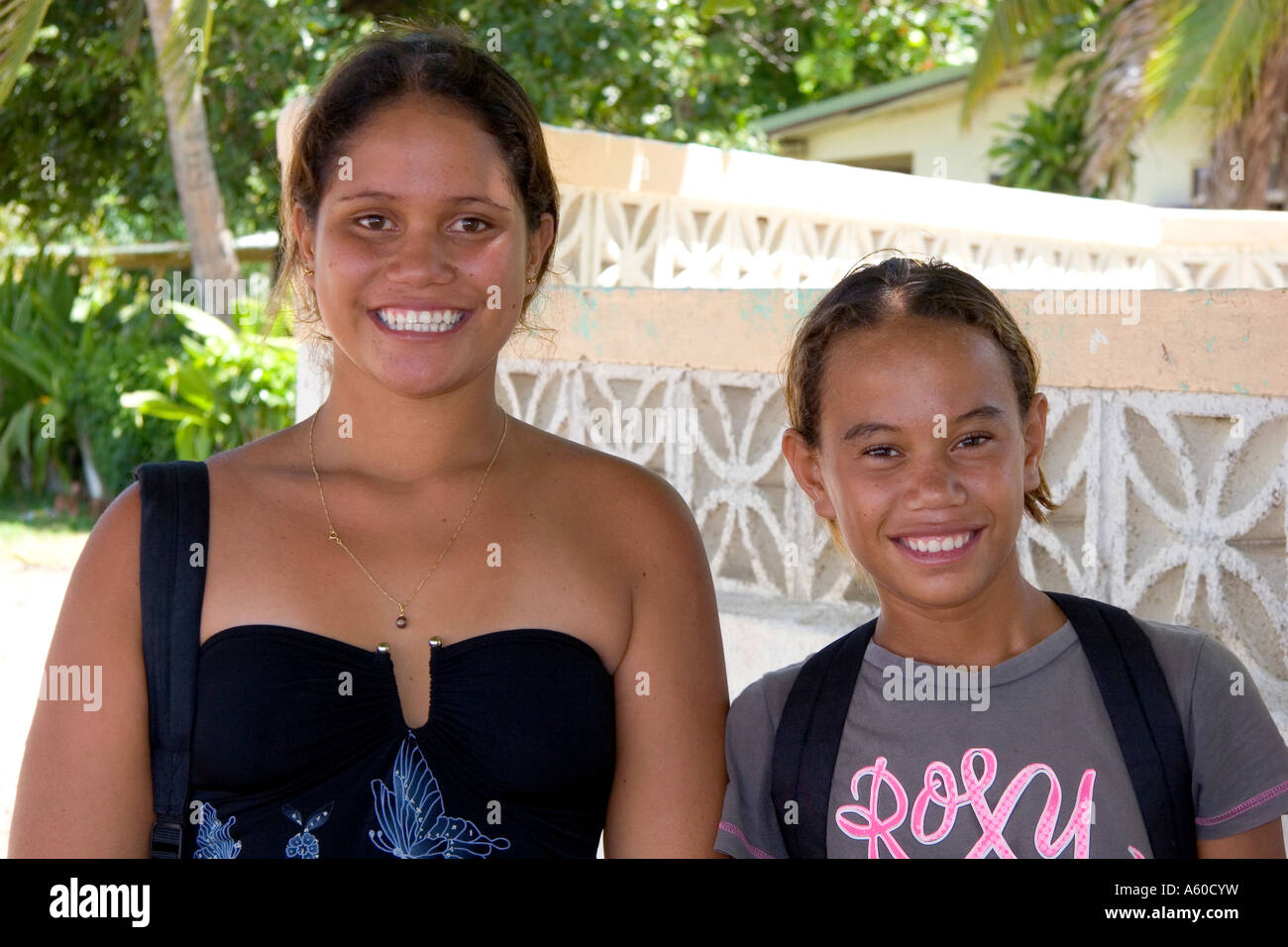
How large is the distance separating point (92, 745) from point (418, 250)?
2.46 feet

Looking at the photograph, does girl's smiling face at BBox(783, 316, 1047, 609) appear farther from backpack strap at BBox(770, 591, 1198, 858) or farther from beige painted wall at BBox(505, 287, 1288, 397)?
beige painted wall at BBox(505, 287, 1288, 397)

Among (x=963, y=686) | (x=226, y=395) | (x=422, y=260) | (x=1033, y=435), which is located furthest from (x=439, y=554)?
(x=226, y=395)

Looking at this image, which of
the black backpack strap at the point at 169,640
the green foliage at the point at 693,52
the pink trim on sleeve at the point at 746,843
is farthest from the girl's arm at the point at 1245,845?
the green foliage at the point at 693,52

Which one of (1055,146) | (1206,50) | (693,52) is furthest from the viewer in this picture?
(1055,146)

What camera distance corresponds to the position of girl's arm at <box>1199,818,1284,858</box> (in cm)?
176

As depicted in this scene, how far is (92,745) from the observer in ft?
6.10

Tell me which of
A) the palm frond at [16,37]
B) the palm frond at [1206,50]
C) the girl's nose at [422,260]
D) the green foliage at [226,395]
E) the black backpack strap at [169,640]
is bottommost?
the black backpack strap at [169,640]

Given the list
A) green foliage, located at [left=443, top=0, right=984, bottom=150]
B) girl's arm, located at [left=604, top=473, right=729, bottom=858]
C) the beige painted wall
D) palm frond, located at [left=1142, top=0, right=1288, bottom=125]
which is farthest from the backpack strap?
green foliage, located at [left=443, top=0, right=984, bottom=150]

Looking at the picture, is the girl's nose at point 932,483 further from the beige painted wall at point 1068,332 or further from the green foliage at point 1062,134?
the green foliage at point 1062,134

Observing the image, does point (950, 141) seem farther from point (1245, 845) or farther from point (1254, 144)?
point (1245, 845)

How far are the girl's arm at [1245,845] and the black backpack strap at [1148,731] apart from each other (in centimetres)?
2

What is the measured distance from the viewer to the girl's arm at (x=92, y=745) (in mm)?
1860

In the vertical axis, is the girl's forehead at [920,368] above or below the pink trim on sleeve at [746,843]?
above
